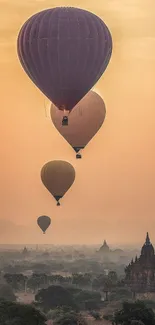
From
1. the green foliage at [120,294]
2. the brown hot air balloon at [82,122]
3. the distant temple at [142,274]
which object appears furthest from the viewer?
the distant temple at [142,274]

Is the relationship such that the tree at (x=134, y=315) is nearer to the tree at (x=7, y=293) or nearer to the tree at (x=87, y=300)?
the tree at (x=87, y=300)

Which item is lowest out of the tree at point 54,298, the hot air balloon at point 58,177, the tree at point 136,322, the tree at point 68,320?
the tree at point 54,298

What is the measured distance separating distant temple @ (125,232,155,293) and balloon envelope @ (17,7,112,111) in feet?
152

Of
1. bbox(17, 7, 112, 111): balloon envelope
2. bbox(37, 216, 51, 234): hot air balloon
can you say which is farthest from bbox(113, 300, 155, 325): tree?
bbox(37, 216, 51, 234): hot air balloon

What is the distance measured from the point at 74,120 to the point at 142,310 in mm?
16649

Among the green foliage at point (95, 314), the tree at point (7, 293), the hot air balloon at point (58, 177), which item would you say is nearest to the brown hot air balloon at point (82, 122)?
the hot air balloon at point (58, 177)

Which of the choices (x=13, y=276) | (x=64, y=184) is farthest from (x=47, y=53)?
(x=13, y=276)

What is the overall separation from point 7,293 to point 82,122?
4382 cm

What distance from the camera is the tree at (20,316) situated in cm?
4853

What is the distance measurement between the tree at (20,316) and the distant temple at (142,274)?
27715mm

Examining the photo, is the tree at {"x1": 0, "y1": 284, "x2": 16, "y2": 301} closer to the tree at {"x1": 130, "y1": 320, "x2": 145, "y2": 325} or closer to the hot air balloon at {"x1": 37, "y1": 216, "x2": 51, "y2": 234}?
the hot air balloon at {"x1": 37, "y1": 216, "x2": 51, "y2": 234}

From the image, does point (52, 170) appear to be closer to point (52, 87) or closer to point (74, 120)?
point (74, 120)

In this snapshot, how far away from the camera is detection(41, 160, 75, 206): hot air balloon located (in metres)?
47.1

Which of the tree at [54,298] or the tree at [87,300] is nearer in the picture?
the tree at [87,300]
